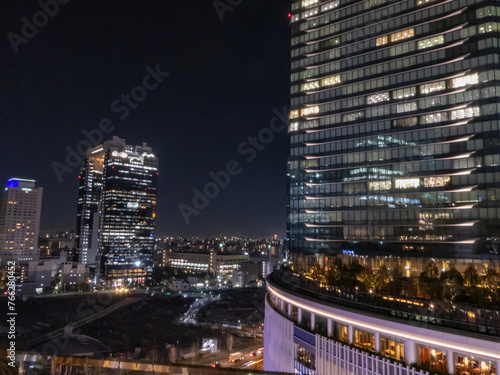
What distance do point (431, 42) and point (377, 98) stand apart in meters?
11.0

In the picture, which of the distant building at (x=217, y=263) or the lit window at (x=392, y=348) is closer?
the lit window at (x=392, y=348)

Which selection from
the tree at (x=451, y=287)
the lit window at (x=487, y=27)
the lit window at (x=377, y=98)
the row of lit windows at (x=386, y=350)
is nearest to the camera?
the row of lit windows at (x=386, y=350)

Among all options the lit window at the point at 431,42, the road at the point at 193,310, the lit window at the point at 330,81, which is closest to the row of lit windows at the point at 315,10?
the lit window at the point at 330,81

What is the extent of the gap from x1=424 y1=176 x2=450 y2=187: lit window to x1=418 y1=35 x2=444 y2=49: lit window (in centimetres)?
2031

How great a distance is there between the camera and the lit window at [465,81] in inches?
2016

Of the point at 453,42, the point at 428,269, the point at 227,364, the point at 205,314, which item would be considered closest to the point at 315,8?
the point at 453,42

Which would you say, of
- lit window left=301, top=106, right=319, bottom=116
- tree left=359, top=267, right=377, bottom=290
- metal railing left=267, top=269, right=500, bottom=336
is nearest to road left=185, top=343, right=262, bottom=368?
tree left=359, top=267, right=377, bottom=290

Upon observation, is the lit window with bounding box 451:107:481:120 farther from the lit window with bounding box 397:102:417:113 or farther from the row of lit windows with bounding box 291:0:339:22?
the row of lit windows with bounding box 291:0:339:22

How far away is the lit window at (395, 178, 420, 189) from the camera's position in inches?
2190

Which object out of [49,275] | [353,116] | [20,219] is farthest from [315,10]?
[20,219]

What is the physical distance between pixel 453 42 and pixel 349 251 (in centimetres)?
3548

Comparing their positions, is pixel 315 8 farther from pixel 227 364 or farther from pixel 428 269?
pixel 227 364

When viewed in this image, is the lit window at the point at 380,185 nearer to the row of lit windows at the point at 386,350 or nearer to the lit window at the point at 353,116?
the lit window at the point at 353,116

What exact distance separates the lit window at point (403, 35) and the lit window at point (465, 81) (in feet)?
34.4
